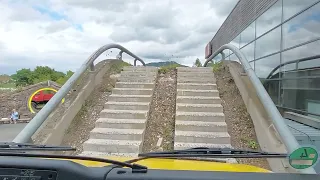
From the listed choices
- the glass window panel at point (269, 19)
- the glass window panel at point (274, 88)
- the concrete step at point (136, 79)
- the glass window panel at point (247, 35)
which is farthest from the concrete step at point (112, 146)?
the glass window panel at point (247, 35)

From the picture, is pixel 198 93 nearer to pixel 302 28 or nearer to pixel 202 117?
pixel 202 117

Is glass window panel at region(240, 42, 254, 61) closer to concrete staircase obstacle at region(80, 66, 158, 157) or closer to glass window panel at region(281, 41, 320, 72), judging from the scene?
glass window panel at region(281, 41, 320, 72)

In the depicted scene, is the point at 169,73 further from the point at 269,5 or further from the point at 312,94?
the point at 269,5

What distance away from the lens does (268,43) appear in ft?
41.7

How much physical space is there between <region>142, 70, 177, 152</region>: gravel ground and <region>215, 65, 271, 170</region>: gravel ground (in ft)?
3.55

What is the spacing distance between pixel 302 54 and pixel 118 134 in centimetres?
692

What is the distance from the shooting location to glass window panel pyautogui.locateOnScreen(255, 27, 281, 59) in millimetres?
11598

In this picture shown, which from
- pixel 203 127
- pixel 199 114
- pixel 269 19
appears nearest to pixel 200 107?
pixel 199 114

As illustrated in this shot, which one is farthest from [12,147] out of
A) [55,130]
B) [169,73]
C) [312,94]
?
[312,94]

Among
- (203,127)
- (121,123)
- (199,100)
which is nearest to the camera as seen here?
(203,127)

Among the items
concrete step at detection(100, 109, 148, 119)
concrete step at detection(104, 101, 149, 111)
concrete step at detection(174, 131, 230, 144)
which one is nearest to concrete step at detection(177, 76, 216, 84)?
concrete step at detection(104, 101, 149, 111)

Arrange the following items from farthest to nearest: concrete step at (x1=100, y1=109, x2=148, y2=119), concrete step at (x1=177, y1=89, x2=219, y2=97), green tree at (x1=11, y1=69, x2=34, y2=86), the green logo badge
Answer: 1. green tree at (x1=11, y1=69, x2=34, y2=86)
2. concrete step at (x1=177, y1=89, x2=219, y2=97)
3. concrete step at (x1=100, y1=109, x2=148, y2=119)
4. the green logo badge

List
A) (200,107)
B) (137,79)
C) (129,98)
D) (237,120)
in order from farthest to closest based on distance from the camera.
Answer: (137,79), (129,98), (200,107), (237,120)

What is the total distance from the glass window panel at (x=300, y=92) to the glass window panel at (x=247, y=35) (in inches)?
221
